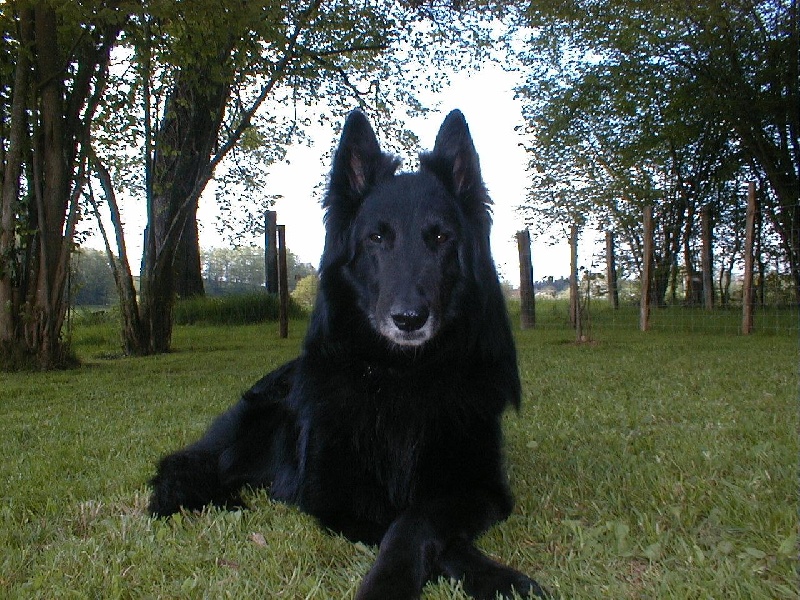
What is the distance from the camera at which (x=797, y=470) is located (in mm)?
2955

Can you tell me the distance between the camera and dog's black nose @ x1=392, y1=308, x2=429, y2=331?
2.32m

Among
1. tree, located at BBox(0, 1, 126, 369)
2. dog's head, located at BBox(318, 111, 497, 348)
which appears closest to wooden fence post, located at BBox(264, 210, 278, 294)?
tree, located at BBox(0, 1, 126, 369)

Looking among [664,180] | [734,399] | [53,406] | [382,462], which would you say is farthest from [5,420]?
[664,180]

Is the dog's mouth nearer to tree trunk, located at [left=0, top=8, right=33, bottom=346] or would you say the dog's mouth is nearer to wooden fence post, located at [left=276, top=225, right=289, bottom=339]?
tree trunk, located at [left=0, top=8, right=33, bottom=346]

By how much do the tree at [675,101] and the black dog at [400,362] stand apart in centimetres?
1217

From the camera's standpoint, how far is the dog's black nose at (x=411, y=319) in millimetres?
2322

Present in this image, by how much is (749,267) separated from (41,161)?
11.7 meters

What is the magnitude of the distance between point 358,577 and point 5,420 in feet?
14.2

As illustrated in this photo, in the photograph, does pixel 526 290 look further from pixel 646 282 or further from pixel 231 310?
pixel 231 310

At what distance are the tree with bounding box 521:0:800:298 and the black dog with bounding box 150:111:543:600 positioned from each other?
39.9 feet

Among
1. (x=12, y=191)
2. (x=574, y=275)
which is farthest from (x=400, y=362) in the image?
(x=574, y=275)

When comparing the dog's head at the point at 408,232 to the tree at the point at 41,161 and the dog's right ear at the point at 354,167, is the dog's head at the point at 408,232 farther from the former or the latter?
the tree at the point at 41,161

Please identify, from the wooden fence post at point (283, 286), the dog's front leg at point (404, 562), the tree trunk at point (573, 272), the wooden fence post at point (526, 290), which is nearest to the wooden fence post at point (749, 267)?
the tree trunk at point (573, 272)

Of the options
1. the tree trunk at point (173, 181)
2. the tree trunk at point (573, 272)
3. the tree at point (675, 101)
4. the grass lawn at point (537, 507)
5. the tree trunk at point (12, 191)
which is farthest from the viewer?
the tree at point (675, 101)
